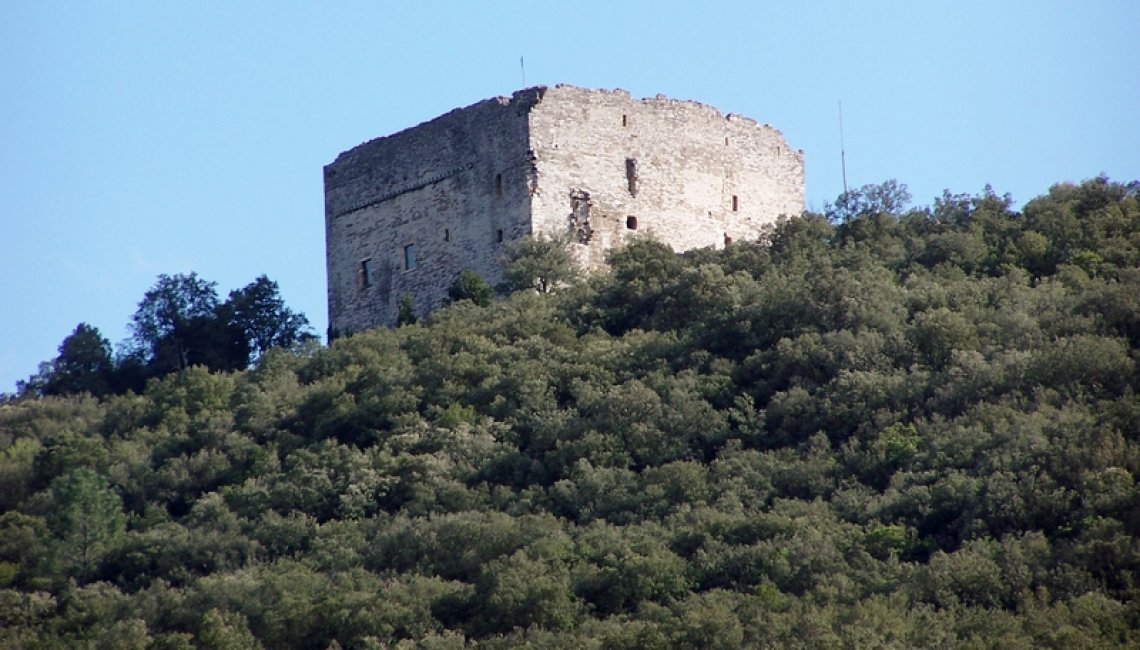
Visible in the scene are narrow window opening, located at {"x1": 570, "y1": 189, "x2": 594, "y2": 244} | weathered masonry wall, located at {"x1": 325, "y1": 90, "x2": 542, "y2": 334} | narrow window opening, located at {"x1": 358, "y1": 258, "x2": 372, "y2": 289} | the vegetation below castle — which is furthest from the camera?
narrow window opening, located at {"x1": 358, "y1": 258, "x2": 372, "y2": 289}

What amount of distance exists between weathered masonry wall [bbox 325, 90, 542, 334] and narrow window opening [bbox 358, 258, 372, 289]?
0.02 metres

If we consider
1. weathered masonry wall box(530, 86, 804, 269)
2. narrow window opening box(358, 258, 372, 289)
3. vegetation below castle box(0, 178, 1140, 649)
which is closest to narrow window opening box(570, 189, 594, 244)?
weathered masonry wall box(530, 86, 804, 269)

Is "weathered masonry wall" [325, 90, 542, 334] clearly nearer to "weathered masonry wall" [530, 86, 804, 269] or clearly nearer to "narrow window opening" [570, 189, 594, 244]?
"weathered masonry wall" [530, 86, 804, 269]

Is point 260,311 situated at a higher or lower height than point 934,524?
higher

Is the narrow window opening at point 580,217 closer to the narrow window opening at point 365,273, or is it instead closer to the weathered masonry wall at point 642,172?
the weathered masonry wall at point 642,172

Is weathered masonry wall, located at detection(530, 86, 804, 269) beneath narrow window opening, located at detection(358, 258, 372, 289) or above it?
above

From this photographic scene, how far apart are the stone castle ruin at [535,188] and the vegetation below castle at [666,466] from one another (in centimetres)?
177

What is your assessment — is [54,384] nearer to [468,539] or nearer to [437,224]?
[437,224]

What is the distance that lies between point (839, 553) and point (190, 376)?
13027 millimetres

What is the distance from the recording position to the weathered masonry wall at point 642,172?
39.0 meters

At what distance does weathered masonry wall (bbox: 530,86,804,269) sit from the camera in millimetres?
39000

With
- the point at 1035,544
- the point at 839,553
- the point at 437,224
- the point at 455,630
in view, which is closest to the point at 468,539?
the point at 455,630

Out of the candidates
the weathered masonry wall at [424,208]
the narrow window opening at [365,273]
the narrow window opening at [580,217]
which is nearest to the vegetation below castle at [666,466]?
the narrow window opening at [580,217]

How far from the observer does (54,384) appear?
129 feet
